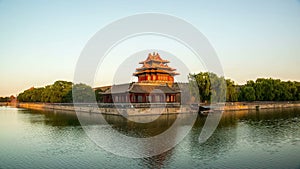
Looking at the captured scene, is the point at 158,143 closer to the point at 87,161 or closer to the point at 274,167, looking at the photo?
the point at 87,161

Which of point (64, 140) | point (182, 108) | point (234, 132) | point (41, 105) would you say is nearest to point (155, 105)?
point (182, 108)

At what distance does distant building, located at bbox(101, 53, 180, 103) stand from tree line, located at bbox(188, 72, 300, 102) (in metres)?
3.59

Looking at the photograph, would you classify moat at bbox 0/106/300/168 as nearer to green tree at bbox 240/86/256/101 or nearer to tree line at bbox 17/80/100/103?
green tree at bbox 240/86/256/101

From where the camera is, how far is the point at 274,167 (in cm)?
1087

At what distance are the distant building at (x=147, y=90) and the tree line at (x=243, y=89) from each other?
11.8 feet

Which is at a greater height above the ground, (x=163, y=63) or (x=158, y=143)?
(x=163, y=63)

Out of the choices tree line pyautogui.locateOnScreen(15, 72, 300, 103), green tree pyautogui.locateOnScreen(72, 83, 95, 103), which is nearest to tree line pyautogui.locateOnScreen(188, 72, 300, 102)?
tree line pyautogui.locateOnScreen(15, 72, 300, 103)

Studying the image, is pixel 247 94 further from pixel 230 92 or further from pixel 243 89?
pixel 230 92

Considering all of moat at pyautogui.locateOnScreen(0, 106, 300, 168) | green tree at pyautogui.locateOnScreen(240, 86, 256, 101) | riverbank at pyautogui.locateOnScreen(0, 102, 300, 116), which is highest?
green tree at pyautogui.locateOnScreen(240, 86, 256, 101)

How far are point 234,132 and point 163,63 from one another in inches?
1244

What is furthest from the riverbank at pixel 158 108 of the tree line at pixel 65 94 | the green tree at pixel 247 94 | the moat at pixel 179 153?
the moat at pixel 179 153

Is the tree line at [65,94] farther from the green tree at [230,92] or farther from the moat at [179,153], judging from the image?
the moat at [179,153]

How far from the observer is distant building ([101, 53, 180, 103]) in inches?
1404

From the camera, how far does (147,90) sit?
120ft
